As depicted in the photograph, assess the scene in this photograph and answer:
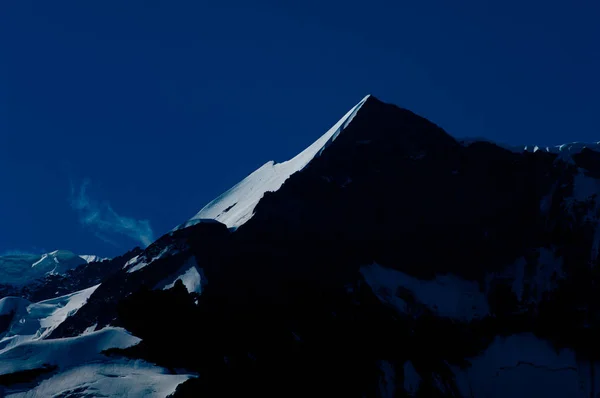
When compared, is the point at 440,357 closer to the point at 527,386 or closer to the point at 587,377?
the point at 527,386

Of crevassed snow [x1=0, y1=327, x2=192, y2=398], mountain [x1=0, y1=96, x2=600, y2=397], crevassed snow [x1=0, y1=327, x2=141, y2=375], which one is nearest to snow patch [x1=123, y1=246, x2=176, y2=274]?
mountain [x1=0, y1=96, x2=600, y2=397]

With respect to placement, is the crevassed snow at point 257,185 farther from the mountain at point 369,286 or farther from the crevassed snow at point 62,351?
the crevassed snow at point 62,351

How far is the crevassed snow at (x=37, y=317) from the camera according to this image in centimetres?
13912

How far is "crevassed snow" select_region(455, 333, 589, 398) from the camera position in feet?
422

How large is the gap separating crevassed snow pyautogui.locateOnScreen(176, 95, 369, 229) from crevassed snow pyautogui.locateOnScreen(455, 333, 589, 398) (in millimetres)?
48328

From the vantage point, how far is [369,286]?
130375 millimetres

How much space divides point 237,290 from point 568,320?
64.6 metres

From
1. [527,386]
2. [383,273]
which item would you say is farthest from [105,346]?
[527,386]

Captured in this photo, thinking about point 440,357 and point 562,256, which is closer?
point 440,357

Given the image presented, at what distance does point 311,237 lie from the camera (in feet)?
431

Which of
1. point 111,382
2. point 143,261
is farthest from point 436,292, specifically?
point 111,382

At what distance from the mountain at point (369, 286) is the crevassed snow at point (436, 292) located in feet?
1.26

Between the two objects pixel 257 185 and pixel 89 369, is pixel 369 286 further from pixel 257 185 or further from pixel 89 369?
pixel 89 369

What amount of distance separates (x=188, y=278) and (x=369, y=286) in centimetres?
3288
